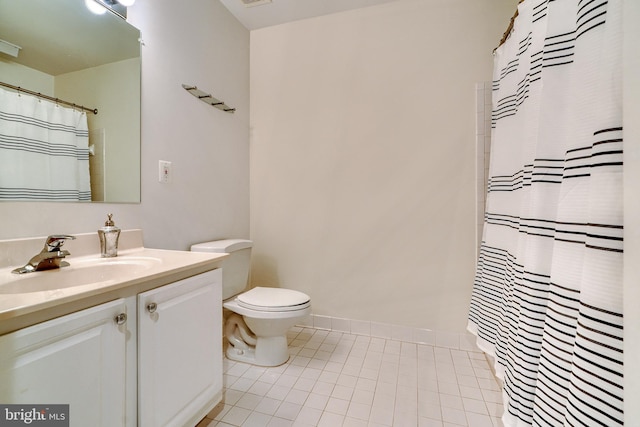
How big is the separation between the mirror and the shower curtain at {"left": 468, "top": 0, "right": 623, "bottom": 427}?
1724 mm

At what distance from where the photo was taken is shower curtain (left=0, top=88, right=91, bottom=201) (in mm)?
995

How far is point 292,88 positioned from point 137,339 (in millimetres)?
2060

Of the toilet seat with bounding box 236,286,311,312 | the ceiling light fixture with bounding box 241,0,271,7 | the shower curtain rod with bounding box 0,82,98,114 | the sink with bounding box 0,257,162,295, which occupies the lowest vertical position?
the toilet seat with bounding box 236,286,311,312

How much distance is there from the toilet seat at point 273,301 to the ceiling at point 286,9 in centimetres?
211

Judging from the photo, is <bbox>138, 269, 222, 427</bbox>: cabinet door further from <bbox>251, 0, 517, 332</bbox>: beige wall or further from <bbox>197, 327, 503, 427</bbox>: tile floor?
<bbox>251, 0, 517, 332</bbox>: beige wall

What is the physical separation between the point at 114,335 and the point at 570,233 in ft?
4.13

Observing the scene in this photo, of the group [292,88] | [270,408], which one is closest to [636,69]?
[270,408]

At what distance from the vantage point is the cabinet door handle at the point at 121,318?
0.82m

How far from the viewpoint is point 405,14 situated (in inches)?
80.0

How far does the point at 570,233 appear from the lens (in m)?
0.67

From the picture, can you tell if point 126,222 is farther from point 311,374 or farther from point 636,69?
point 636,69

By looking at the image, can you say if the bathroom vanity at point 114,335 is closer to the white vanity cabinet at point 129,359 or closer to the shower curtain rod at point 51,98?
the white vanity cabinet at point 129,359

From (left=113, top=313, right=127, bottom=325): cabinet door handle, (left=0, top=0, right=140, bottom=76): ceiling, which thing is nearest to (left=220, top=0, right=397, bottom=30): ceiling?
(left=0, top=0, right=140, bottom=76): ceiling

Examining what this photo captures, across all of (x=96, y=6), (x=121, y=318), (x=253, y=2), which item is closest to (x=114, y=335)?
(x=121, y=318)
